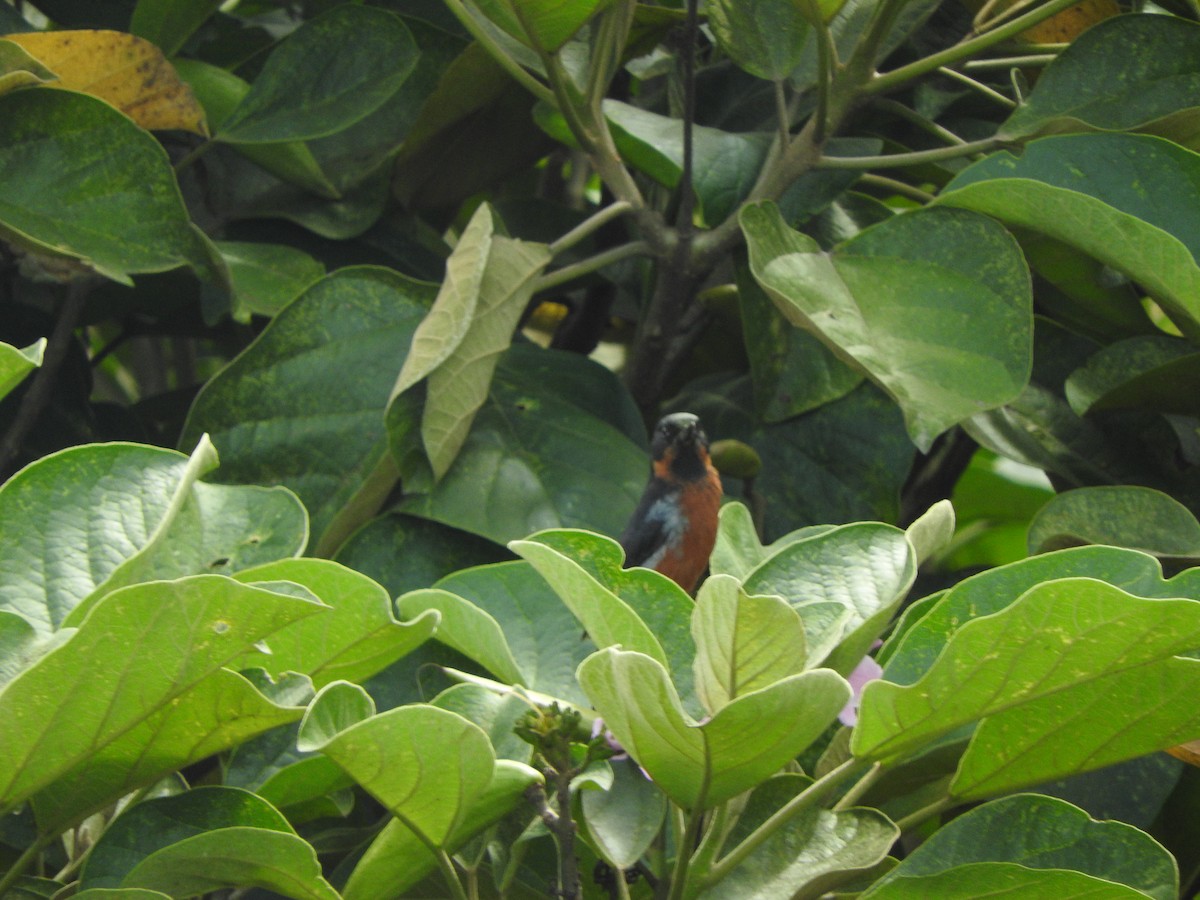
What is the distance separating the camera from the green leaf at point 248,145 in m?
1.55

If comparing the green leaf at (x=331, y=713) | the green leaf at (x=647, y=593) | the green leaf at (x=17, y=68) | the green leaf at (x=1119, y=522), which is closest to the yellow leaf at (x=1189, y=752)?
the green leaf at (x=1119, y=522)

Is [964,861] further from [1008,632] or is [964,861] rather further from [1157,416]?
[1157,416]

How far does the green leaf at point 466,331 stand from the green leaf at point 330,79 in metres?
0.26

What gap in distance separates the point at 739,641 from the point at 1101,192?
738 mm

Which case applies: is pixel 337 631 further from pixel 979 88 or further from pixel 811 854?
pixel 979 88

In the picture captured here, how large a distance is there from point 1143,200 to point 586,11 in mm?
571

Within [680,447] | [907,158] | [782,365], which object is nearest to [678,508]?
[680,447]

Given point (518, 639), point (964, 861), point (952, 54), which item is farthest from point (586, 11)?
point (964, 861)

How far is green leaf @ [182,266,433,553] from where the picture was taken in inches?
53.1

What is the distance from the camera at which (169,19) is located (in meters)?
1.51

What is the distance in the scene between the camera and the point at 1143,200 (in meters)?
1.27

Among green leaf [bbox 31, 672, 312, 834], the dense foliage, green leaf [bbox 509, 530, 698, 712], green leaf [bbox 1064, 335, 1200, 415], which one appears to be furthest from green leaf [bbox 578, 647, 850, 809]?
green leaf [bbox 1064, 335, 1200, 415]

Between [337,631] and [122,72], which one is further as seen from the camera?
[122,72]

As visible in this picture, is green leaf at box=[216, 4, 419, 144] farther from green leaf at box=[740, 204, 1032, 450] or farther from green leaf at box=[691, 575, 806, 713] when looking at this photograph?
green leaf at box=[691, 575, 806, 713]
